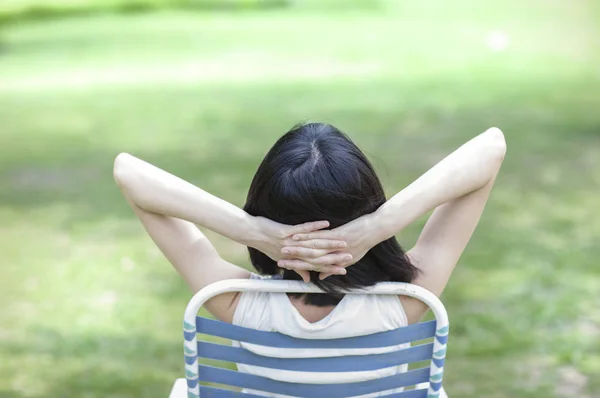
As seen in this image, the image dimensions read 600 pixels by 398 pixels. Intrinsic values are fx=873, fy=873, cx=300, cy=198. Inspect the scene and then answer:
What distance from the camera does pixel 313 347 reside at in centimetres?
176

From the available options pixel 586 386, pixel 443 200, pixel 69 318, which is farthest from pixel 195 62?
pixel 443 200

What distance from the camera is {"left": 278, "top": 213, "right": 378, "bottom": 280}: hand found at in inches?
68.6

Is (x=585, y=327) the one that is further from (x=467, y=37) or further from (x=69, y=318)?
(x=467, y=37)

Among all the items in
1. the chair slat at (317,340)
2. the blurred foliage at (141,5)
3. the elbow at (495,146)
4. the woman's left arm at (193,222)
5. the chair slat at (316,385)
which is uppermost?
the blurred foliage at (141,5)

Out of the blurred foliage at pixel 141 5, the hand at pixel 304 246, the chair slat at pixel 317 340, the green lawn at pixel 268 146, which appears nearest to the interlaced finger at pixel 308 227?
the hand at pixel 304 246

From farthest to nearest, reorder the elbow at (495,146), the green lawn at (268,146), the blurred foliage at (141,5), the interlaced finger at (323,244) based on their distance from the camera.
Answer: the blurred foliage at (141,5), the green lawn at (268,146), the elbow at (495,146), the interlaced finger at (323,244)

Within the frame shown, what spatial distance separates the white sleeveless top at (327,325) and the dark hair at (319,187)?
54 mm

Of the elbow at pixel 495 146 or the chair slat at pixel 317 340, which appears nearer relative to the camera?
the chair slat at pixel 317 340

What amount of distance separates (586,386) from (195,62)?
7.80m

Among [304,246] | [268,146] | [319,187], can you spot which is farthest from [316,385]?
[268,146]

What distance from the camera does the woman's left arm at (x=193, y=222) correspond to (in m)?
1.82

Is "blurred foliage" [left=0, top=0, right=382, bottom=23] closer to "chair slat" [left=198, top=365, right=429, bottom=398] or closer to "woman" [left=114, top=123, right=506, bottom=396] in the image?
"woman" [left=114, top=123, right=506, bottom=396]

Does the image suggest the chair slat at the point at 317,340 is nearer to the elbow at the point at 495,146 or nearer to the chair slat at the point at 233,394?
the chair slat at the point at 233,394

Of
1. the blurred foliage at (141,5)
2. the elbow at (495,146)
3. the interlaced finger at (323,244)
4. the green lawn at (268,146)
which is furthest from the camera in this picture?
the blurred foliage at (141,5)
